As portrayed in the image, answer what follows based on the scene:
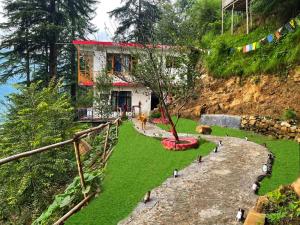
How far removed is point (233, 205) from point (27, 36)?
25.9m

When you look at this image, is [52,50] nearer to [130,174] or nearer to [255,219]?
[130,174]

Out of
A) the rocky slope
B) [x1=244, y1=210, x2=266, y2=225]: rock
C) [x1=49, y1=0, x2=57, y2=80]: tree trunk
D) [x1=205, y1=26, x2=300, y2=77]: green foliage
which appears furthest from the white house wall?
[x1=244, y1=210, x2=266, y2=225]: rock

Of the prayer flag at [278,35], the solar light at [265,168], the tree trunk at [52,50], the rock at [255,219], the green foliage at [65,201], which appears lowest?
the green foliage at [65,201]

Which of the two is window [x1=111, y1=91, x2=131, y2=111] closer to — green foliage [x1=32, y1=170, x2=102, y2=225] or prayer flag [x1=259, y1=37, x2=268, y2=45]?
prayer flag [x1=259, y1=37, x2=268, y2=45]

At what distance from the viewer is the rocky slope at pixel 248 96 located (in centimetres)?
1398

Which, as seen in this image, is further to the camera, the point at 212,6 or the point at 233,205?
the point at 212,6

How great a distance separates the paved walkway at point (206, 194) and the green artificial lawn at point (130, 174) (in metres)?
0.41

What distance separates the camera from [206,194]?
6562 mm

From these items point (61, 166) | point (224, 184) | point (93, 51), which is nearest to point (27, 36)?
point (93, 51)

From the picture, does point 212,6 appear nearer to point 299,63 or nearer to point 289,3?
point 289,3

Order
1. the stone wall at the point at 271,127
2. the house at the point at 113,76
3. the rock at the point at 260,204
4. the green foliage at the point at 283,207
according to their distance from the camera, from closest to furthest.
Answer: the green foliage at the point at 283,207, the rock at the point at 260,204, the stone wall at the point at 271,127, the house at the point at 113,76

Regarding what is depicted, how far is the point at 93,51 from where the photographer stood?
25156 mm

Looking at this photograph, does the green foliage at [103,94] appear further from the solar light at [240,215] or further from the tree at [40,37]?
the solar light at [240,215]

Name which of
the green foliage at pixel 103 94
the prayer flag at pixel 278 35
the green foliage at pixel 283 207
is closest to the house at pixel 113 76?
the green foliage at pixel 103 94
